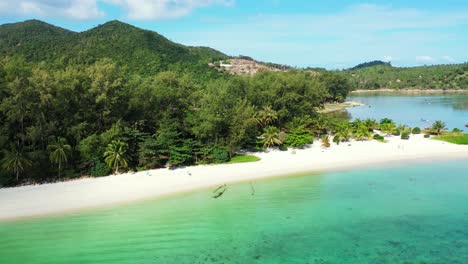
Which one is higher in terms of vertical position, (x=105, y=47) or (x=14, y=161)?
(x=105, y=47)

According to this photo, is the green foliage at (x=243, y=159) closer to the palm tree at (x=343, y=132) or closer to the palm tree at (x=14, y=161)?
the palm tree at (x=343, y=132)

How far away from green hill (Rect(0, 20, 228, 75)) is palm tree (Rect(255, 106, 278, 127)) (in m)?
32.8

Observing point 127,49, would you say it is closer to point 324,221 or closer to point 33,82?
point 33,82

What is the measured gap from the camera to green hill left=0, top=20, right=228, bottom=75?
69812 mm

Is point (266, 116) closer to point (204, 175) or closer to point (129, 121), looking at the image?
point (204, 175)

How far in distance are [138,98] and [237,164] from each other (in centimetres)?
1173

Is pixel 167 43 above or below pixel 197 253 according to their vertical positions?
above

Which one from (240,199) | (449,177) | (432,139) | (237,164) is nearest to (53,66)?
(237,164)

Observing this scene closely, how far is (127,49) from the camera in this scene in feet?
274

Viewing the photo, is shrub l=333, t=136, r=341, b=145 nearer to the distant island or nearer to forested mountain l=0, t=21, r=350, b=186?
the distant island

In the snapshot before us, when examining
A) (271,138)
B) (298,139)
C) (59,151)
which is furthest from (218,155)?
(59,151)

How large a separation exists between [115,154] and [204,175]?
26.1ft

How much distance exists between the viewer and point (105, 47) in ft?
264

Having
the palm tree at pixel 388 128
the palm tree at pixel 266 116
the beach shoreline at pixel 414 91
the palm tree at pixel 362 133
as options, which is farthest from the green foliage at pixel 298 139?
the beach shoreline at pixel 414 91
